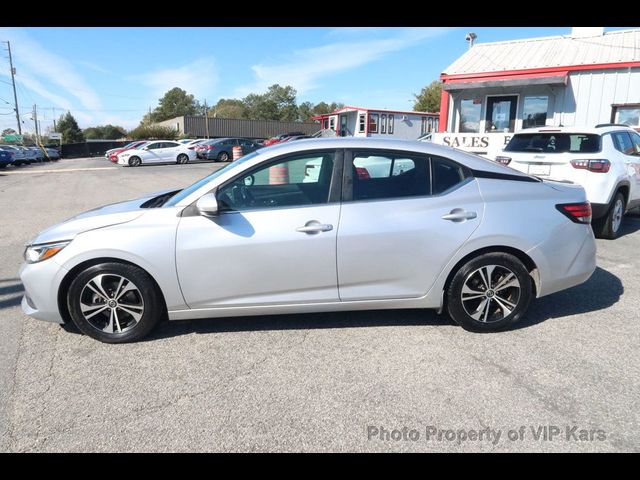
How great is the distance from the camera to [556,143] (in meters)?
6.67

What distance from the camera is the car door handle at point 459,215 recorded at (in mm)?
3559

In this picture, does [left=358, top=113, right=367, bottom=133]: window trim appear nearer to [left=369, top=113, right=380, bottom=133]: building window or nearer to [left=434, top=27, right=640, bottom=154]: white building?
[left=369, top=113, right=380, bottom=133]: building window

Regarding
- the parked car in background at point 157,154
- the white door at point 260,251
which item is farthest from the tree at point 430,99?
the white door at point 260,251

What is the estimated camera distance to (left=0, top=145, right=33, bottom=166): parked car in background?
33844 millimetres

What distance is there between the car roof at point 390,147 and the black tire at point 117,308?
4.70ft

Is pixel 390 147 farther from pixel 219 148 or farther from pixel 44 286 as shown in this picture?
pixel 219 148

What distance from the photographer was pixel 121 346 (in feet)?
11.7

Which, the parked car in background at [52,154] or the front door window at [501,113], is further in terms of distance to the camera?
the parked car in background at [52,154]

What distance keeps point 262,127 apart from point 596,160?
57.9m

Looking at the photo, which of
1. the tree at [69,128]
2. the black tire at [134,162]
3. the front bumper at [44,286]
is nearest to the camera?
the front bumper at [44,286]

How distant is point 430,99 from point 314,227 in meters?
47.2

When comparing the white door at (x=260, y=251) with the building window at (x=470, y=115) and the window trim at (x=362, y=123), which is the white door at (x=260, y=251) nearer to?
the building window at (x=470, y=115)

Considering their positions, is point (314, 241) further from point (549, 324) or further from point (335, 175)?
point (549, 324)

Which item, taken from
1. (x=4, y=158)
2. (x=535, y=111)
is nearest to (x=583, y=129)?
(x=535, y=111)
